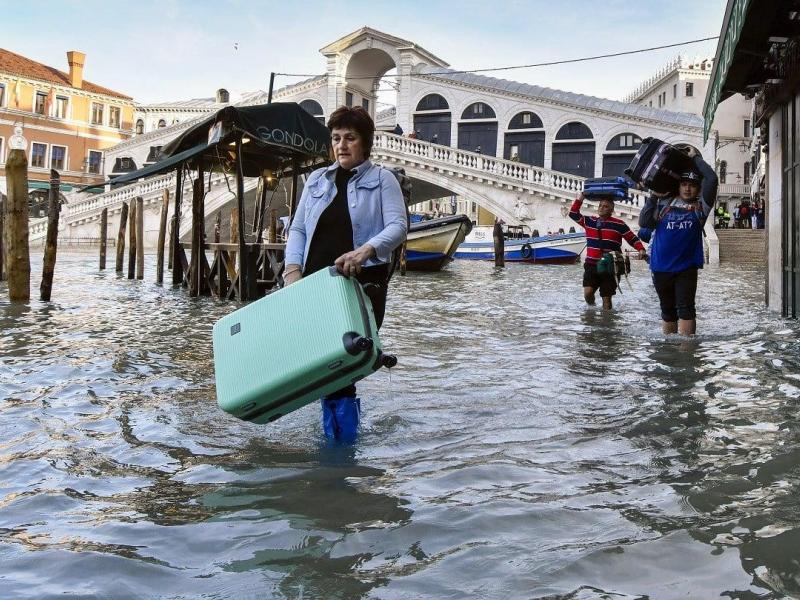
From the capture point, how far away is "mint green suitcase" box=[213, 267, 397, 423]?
338cm

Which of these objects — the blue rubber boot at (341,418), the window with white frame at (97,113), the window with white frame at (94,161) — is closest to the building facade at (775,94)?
the blue rubber boot at (341,418)

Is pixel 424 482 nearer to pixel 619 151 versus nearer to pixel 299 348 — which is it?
pixel 299 348

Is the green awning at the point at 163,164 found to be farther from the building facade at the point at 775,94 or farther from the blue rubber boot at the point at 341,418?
the blue rubber boot at the point at 341,418

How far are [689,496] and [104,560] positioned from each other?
2.13 m

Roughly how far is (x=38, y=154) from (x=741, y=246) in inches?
1623

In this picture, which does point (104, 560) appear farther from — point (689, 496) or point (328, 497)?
point (689, 496)

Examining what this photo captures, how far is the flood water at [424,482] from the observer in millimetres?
2473

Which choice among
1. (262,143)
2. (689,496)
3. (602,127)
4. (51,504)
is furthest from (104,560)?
(602,127)

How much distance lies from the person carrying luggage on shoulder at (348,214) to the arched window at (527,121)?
4090 centimetres

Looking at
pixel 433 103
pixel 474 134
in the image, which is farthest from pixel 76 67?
pixel 474 134

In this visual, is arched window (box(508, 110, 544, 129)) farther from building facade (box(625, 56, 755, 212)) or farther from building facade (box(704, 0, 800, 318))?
building facade (box(704, 0, 800, 318))

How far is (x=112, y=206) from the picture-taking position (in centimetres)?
3862

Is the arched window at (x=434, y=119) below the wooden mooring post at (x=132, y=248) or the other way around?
the other way around

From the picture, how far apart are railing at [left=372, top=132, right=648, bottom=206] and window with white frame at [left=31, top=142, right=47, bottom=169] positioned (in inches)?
970
